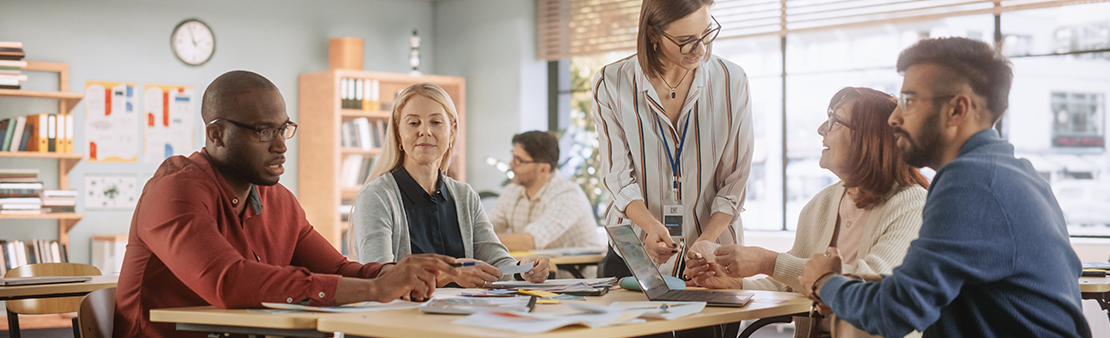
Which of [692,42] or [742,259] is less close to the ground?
[692,42]

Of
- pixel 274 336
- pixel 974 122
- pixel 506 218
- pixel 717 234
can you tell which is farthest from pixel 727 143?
pixel 506 218

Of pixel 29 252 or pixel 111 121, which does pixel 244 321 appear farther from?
pixel 111 121

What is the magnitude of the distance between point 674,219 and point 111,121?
530 centimetres

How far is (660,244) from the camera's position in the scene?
7.50 ft

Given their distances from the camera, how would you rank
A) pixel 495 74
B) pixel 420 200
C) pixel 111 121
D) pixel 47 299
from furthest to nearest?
pixel 495 74 → pixel 111 121 → pixel 47 299 → pixel 420 200

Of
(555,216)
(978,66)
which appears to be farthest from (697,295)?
(555,216)

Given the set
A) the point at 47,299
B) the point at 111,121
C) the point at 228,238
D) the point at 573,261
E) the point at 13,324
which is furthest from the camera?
the point at 111,121

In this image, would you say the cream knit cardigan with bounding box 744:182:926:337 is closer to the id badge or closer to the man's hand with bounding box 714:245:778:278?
the man's hand with bounding box 714:245:778:278

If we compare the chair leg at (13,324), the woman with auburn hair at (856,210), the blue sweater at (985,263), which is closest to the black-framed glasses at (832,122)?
the woman with auburn hair at (856,210)

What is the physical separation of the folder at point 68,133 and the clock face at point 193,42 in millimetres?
898

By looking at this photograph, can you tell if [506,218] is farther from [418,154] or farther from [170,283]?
[170,283]

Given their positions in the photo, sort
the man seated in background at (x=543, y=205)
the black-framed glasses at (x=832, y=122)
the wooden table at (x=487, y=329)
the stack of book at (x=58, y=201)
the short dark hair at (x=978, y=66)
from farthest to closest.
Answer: the stack of book at (x=58, y=201)
the man seated in background at (x=543, y=205)
the black-framed glasses at (x=832, y=122)
the short dark hair at (x=978, y=66)
the wooden table at (x=487, y=329)

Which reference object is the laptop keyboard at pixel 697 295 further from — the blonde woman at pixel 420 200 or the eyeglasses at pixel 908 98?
the blonde woman at pixel 420 200

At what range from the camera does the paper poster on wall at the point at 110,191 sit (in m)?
6.44
